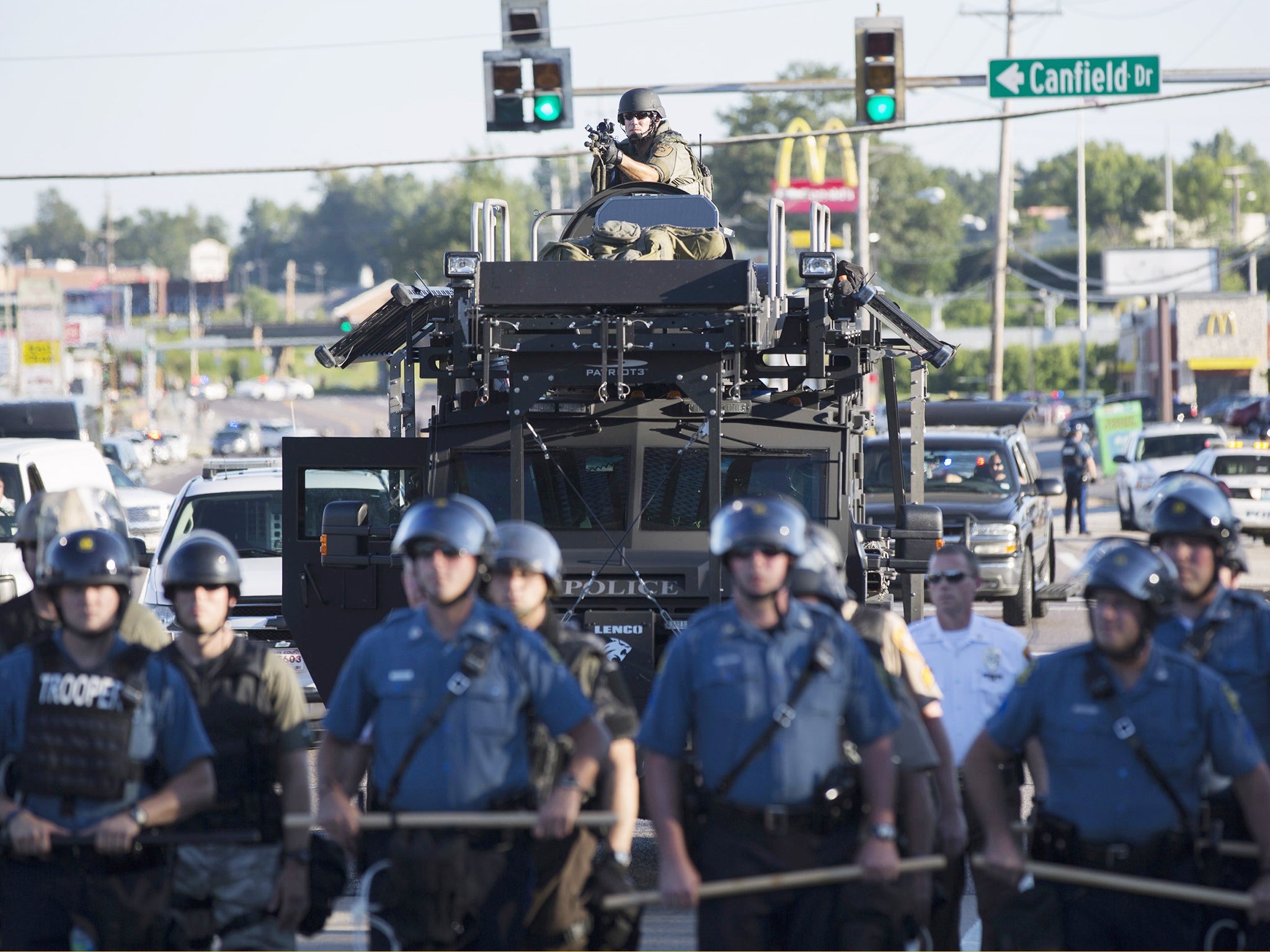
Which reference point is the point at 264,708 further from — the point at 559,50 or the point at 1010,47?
the point at 1010,47

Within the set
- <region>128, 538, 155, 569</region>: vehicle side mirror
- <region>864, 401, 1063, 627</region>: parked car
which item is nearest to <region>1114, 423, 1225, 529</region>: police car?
<region>864, 401, 1063, 627</region>: parked car

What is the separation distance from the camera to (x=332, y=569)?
31.2 ft

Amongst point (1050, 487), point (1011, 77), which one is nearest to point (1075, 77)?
point (1011, 77)

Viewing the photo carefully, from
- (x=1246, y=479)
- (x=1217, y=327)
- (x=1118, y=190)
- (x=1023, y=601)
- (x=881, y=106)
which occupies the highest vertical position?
(x=1118, y=190)

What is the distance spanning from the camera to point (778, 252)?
10.0 meters

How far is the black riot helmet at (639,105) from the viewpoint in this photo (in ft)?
38.0

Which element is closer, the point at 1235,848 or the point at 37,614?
the point at 1235,848

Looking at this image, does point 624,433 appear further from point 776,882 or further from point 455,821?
point 776,882

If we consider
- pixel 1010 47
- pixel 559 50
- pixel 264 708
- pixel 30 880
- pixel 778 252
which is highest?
pixel 1010 47

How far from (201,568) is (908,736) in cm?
240

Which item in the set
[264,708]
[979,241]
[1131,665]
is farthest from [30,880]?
[979,241]

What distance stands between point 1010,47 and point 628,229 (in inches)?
1134

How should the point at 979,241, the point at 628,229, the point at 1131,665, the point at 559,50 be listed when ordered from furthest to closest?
the point at 979,241, the point at 559,50, the point at 628,229, the point at 1131,665

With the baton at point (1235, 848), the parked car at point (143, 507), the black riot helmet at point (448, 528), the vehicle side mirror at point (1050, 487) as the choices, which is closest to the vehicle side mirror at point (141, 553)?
the black riot helmet at point (448, 528)
